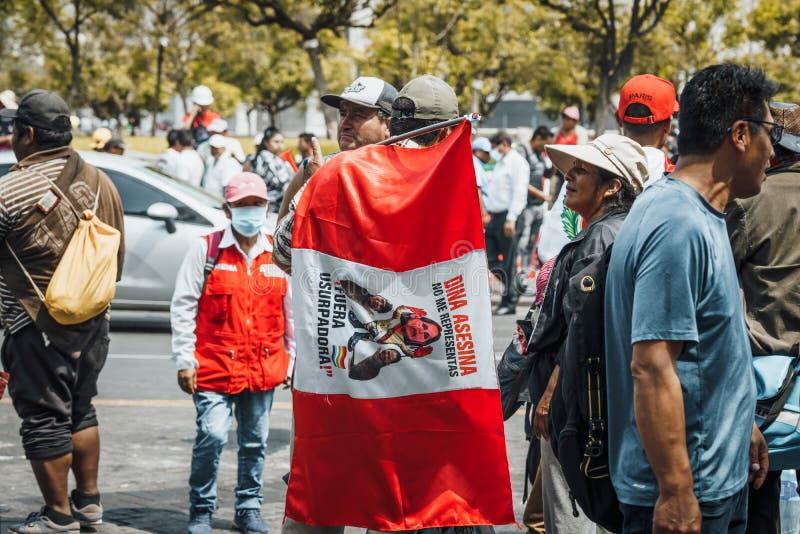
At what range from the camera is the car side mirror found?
11367mm

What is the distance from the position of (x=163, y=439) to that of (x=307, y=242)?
420 centimetres

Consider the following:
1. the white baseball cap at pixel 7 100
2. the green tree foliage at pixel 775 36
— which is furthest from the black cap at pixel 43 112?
the green tree foliage at pixel 775 36

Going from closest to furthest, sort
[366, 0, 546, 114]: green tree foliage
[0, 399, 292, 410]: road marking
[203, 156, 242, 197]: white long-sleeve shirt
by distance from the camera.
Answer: [0, 399, 292, 410]: road marking
[203, 156, 242, 197]: white long-sleeve shirt
[366, 0, 546, 114]: green tree foliage

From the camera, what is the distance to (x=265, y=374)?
5.68 meters

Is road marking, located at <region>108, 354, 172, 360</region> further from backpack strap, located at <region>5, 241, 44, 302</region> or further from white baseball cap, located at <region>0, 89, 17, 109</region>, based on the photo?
backpack strap, located at <region>5, 241, 44, 302</region>

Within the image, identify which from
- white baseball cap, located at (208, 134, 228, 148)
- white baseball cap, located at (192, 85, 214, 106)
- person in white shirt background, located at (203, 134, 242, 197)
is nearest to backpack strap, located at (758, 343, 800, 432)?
person in white shirt background, located at (203, 134, 242, 197)

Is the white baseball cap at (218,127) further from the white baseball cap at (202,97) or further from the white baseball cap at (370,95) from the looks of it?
the white baseball cap at (370,95)

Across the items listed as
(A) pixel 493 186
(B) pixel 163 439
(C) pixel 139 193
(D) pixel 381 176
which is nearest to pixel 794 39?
(A) pixel 493 186

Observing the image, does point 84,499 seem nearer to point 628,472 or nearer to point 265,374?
point 265,374

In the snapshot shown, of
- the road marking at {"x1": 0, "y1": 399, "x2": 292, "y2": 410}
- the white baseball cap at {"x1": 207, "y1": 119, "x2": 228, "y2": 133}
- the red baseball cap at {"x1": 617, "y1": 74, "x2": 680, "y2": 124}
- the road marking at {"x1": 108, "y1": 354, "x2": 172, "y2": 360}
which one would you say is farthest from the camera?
the white baseball cap at {"x1": 207, "y1": 119, "x2": 228, "y2": 133}

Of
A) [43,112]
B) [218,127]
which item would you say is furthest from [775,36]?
[43,112]

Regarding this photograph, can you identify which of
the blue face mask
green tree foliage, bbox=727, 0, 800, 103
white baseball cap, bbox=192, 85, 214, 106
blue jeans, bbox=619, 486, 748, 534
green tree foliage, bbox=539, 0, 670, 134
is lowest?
blue jeans, bbox=619, 486, 748, 534

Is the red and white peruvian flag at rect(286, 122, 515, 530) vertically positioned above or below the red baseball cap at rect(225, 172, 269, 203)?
below

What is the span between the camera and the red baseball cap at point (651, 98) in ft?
16.6
